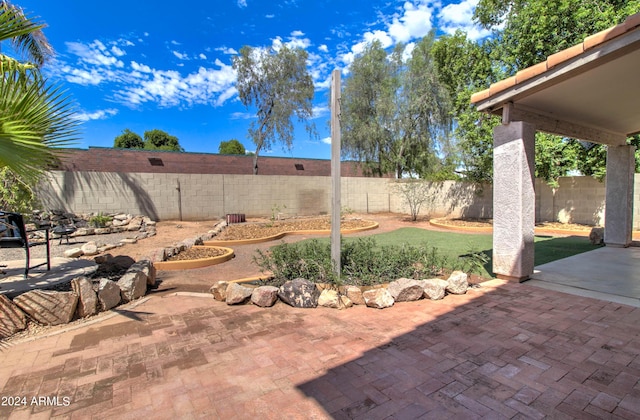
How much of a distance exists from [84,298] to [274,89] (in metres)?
19.0

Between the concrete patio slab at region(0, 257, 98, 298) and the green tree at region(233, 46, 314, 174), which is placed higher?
the green tree at region(233, 46, 314, 174)

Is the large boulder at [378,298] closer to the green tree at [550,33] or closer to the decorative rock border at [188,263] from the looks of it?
the decorative rock border at [188,263]

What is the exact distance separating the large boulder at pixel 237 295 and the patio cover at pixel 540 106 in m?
3.52

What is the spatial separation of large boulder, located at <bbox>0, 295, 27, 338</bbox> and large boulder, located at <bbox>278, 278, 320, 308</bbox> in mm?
2480

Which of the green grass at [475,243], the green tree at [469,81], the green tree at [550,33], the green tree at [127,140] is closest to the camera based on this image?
the green grass at [475,243]

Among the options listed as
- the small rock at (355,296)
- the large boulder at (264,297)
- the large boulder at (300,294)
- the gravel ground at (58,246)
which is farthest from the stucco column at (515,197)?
the gravel ground at (58,246)

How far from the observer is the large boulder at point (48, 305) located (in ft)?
9.99

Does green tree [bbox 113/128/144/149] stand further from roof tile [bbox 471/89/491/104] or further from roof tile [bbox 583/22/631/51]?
roof tile [bbox 583/22/631/51]

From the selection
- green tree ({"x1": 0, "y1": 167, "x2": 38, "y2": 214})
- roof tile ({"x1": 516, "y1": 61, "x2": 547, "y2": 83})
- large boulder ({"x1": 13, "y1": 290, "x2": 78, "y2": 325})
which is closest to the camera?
large boulder ({"x1": 13, "y1": 290, "x2": 78, "y2": 325})

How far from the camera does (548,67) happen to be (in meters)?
3.68

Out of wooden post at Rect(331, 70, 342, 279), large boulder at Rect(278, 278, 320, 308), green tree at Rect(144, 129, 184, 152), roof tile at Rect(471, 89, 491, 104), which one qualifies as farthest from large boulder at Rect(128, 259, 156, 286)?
green tree at Rect(144, 129, 184, 152)

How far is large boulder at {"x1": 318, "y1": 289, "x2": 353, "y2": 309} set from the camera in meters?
3.55

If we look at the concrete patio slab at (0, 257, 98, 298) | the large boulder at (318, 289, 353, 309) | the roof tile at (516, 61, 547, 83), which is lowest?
the large boulder at (318, 289, 353, 309)

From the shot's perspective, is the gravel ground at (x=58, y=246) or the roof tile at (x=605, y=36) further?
the gravel ground at (x=58, y=246)
